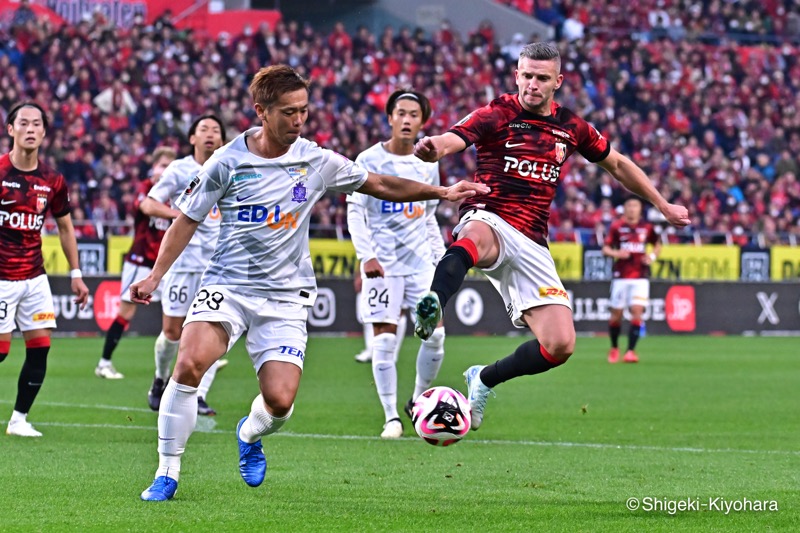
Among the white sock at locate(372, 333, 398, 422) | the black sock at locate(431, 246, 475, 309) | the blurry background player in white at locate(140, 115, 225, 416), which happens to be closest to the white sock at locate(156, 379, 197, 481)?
the black sock at locate(431, 246, 475, 309)

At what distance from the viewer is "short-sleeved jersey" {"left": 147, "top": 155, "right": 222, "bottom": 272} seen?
36.8ft

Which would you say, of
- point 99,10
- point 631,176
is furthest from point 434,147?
point 99,10

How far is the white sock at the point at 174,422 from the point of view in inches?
259

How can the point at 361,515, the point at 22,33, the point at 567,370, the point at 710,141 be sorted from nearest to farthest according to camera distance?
the point at 361,515
the point at 567,370
the point at 22,33
the point at 710,141

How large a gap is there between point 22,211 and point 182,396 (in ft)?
12.0

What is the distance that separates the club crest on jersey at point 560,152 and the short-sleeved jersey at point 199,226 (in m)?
4.30

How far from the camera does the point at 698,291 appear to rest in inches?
1025

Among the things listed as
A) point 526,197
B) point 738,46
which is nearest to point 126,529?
point 526,197

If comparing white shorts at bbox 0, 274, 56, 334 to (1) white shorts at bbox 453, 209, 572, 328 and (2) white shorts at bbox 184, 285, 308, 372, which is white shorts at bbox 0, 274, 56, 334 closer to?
(2) white shorts at bbox 184, 285, 308, 372

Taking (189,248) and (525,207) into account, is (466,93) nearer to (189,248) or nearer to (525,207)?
(189,248)

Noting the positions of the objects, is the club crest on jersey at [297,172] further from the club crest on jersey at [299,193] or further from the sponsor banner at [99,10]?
the sponsor banner at [99,10]

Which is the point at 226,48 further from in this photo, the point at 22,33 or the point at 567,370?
the point at 567,370

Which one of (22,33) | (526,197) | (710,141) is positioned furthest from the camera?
(710,141)

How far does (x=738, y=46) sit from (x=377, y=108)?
13.9m
